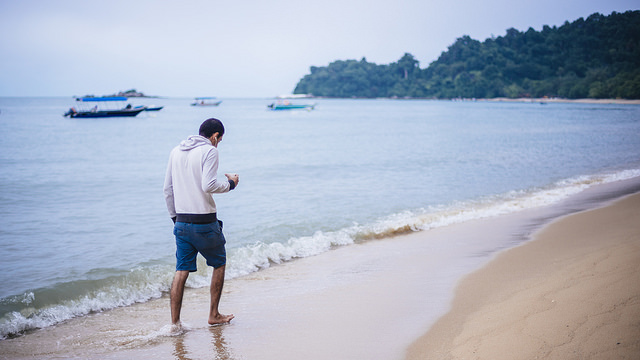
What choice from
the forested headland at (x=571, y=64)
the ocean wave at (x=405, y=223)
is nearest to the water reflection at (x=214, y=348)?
the ocean wave at (x=405, y=223)

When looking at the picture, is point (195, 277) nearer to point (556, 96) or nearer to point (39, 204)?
point (39, 204)

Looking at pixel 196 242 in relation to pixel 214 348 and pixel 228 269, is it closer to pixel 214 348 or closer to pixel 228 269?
pixel 214 348

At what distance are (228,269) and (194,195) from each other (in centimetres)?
296

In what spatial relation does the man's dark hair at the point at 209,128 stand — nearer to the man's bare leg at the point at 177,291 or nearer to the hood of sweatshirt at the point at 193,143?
the hood of sweatshirt at the point at 193,143

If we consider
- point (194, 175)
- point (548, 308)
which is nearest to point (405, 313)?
point (548, 308)

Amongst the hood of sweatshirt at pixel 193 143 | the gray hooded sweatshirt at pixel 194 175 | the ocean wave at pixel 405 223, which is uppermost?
the hood of sweatshirt at pixel 193 143

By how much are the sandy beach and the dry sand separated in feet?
0.04

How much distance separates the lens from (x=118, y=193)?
14.6 metres

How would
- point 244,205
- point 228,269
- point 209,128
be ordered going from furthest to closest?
point 244,205 < point 228,269 < point 209,128

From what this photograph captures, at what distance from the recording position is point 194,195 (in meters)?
4.42

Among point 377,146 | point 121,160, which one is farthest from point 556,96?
point 121,160

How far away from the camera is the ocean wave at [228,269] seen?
5594mm

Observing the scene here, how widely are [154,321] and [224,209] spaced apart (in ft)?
23.0

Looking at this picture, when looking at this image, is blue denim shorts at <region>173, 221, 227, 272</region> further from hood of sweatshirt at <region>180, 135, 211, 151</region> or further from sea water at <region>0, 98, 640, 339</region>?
sea water at <region>0, 98, 640, 339</region>
